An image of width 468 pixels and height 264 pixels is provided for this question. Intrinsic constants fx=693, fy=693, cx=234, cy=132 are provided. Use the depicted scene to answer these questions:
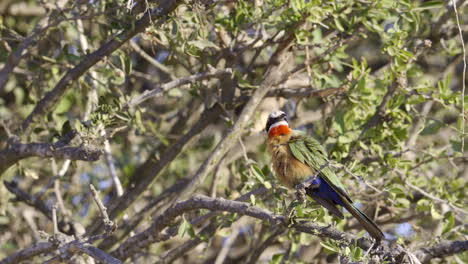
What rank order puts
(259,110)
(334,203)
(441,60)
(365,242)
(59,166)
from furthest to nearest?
(441,60) < (59,166) < (259,110) < (334,203) < (365,242)

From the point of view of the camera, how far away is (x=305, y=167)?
407cm

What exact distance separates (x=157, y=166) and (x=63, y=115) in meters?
1.12

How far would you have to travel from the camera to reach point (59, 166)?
5719mm

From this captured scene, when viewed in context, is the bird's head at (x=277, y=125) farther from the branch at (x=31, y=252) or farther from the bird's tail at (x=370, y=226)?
the branch at (x=31, y=252)

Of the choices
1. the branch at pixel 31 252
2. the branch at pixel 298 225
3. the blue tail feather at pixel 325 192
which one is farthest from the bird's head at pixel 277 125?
the branch at pixel 31 252

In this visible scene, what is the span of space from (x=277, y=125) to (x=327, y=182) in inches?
33.2

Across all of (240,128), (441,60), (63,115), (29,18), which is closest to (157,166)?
(240,128)

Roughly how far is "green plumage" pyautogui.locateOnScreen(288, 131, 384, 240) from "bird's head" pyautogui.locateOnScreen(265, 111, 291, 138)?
0.47ft

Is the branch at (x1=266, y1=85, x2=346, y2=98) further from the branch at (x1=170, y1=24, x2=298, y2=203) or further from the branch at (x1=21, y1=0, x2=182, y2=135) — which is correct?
the branch at (x1=21, y1=0, x2=182, y2=135)

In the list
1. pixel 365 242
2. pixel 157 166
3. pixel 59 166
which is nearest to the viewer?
pixel 365 242

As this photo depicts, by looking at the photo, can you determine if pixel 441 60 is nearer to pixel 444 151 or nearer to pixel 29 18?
pixel 444 151

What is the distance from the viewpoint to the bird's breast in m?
4.03

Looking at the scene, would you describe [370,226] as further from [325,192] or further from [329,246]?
[325,192]

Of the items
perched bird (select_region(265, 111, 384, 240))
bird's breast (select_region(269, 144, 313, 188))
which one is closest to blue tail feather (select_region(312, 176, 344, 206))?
perched bird (select_region(265, 111, 384, 240))
